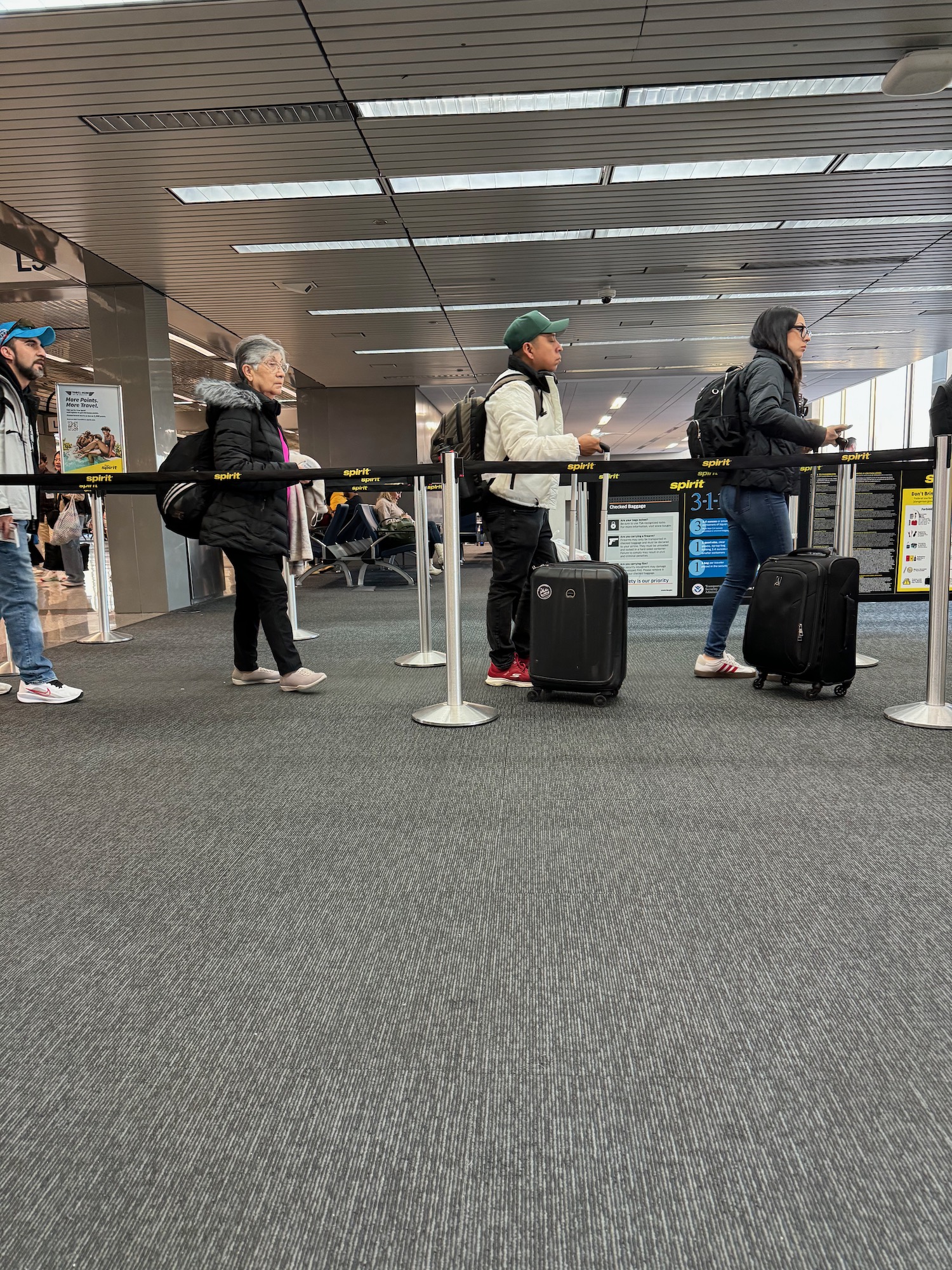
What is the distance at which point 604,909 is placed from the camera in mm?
1803

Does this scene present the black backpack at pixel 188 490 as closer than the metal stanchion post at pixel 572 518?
Yes

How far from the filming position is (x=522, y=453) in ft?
11.6

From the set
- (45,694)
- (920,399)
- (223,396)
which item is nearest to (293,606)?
(45,694)

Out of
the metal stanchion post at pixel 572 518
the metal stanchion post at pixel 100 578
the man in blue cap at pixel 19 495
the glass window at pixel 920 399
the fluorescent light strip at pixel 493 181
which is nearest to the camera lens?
the man in blue cap at pixel 19 495

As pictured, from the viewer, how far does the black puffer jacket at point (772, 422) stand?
11.9ft

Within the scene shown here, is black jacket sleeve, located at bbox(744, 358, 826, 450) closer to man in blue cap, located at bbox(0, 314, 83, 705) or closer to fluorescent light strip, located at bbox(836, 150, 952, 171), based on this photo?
man in blue cap, located at bbox(0, 314, 83, 705)

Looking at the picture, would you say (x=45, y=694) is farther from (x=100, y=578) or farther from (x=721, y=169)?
(x=721, y=169)

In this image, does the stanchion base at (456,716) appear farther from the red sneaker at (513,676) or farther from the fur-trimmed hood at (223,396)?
the fur-trimmed hood at (223,396)

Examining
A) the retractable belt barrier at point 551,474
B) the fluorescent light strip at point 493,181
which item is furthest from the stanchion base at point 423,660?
the fluorescent light strip at point 493,181

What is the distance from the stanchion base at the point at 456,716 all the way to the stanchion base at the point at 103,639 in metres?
3.62

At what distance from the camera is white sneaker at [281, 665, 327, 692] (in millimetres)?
4004

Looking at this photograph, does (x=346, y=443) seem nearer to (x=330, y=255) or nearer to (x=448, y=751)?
(x=330, y=255)

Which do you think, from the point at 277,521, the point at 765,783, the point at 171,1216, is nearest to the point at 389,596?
the point at 277,521

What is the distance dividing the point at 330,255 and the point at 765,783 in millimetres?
7307
